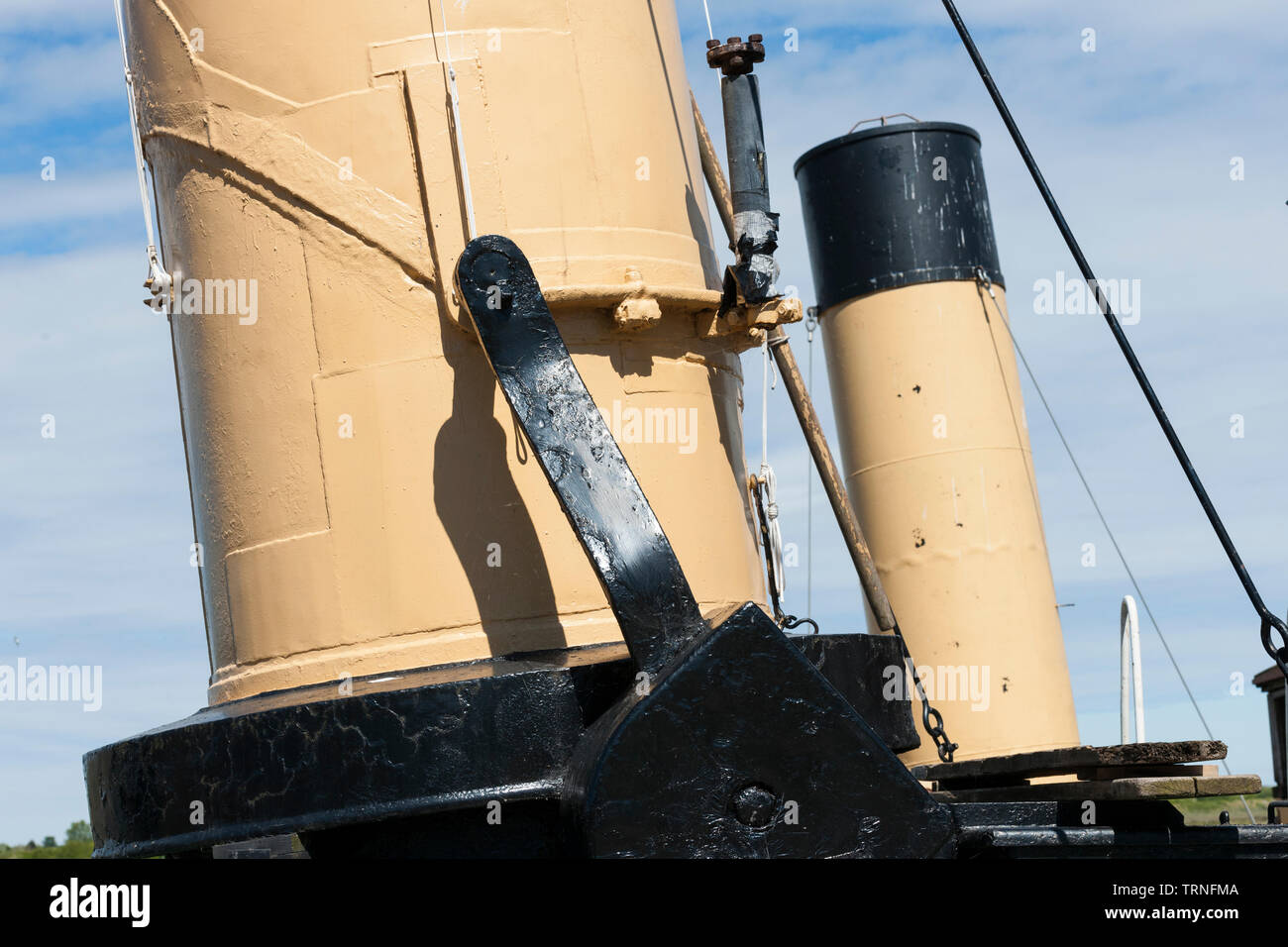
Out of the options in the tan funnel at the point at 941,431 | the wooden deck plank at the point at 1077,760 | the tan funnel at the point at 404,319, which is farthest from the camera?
the tan funnel at the point at 941,431

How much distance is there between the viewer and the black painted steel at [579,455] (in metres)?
2.82

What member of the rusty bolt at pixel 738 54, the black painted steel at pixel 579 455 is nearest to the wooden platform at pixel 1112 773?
the black painted steel at pixel 579 455

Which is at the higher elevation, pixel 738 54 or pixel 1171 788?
pixel 738 54

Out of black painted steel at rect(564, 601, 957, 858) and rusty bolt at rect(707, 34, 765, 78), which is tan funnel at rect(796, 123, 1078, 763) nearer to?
rusty bolt at rect(707, 34, 765, 78)

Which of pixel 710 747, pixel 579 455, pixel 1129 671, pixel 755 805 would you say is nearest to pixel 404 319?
pixel 579 455

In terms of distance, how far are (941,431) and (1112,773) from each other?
4.03 m

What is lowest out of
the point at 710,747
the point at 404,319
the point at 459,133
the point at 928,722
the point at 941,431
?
the point at 928,722

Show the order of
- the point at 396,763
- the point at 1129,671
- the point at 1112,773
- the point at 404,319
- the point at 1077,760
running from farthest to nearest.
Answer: the point at 1129,671
the point at 1112,773
the point at 1077,760
the point at 404,319
the point at 396,763

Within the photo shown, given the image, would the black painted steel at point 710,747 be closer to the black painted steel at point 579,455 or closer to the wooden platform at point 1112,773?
the black painted steel at point 579,455

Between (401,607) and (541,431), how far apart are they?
23.6 inches

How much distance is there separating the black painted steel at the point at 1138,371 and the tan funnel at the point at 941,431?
5341 mm

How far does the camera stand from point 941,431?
923cm

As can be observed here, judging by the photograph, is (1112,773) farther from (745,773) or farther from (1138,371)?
(745,773)
